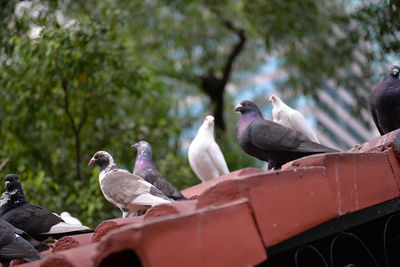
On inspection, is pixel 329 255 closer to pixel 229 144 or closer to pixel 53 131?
→ pixel 53 131

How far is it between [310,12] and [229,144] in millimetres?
3080

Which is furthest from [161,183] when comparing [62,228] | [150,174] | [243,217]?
[243,217]

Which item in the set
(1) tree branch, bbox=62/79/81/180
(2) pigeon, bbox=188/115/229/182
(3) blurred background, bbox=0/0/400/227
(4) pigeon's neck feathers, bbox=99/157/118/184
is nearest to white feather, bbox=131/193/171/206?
(4) pigeon's neck feathers, bbox=99/157/118/184

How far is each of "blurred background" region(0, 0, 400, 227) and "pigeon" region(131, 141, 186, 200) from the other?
45.6 inches

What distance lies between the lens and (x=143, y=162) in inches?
175

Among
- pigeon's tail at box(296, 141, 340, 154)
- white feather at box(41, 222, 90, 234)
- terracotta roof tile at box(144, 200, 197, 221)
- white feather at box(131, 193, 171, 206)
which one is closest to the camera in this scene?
terracotta roof tile at box(144, 200, 197, 221)

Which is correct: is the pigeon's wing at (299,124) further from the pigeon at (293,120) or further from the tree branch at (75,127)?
the tree branch at (75,127)

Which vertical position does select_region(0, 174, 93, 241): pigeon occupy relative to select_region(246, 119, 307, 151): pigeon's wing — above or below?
below

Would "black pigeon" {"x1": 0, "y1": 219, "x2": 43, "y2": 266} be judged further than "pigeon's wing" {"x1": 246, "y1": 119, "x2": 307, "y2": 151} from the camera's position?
No

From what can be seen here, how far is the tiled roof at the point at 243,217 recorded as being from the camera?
5.90 ft

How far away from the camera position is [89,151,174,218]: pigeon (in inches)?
133

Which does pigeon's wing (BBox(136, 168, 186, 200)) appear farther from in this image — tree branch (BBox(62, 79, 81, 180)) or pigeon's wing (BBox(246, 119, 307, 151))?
tree branch (BBox(62, 79, 81, 180))

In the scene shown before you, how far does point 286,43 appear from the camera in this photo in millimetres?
10258

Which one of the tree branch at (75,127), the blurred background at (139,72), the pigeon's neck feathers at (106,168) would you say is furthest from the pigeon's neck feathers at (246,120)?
the tree branch at (75,127)
